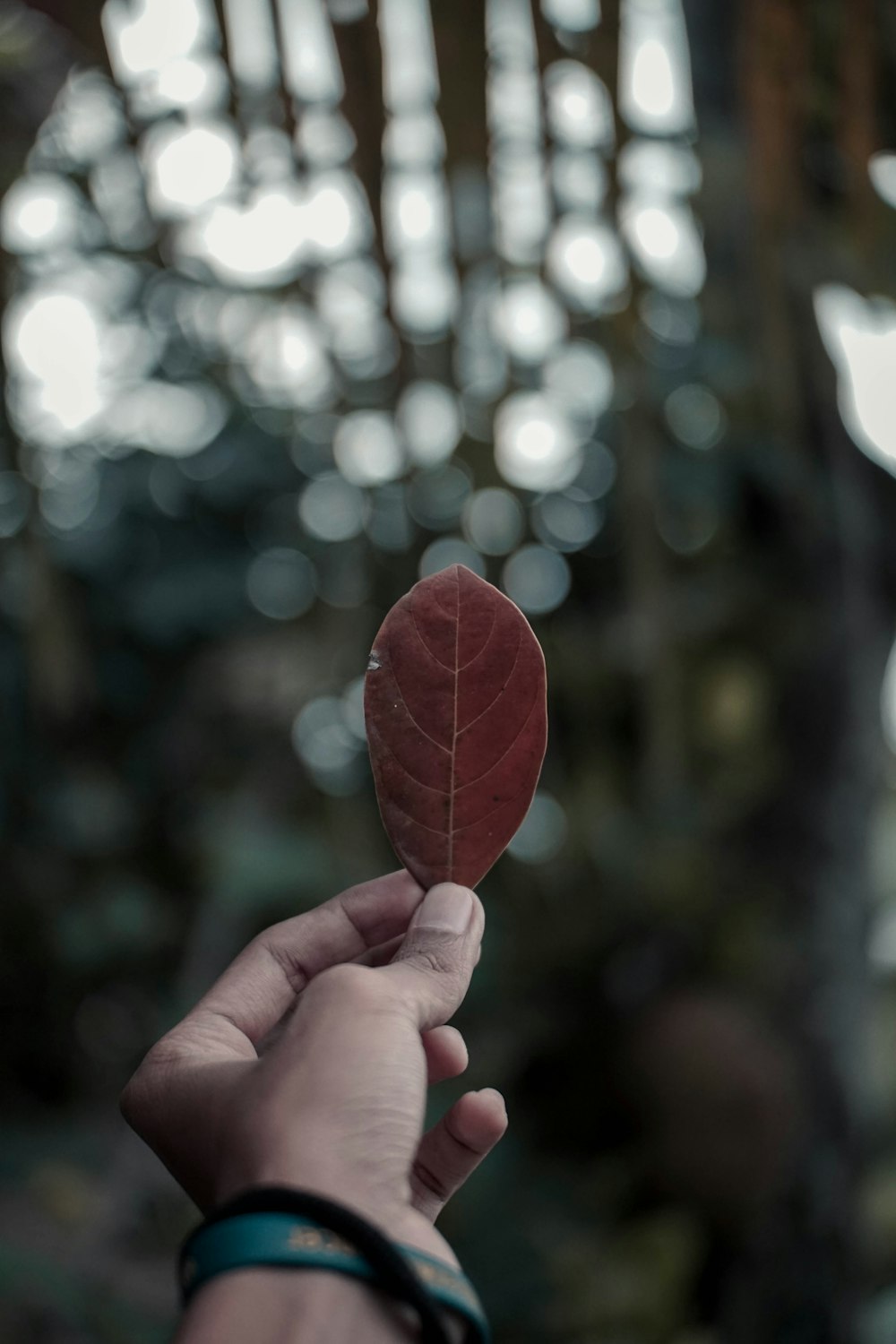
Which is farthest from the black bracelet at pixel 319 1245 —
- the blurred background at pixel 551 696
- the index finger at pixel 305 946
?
the blurred background at pixel 551 696

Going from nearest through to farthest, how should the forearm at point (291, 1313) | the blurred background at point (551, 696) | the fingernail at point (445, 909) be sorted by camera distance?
1. the forearm at point (291, 1313)
2. the fingernail at point (445, 909)
3. the blurred background at point (551, 696)

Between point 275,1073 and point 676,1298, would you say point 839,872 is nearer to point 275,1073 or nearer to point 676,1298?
point 676,1298

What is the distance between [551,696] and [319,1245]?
117 cm

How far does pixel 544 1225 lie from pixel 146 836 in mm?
668

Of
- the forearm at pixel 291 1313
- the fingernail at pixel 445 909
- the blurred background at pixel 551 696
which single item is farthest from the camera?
the blurred background at pixel 551 696

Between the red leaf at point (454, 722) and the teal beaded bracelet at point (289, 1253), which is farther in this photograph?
the red leaf at point (454, 722)

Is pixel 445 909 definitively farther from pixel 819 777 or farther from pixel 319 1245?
pixel 819 777

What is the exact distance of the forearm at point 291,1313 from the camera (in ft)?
0.99

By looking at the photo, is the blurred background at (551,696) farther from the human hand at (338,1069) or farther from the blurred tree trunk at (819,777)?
the human hand at (338,1069)

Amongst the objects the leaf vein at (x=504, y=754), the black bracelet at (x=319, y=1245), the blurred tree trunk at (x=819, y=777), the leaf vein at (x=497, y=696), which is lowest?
the blurred tree trunk at (x=819, y=777)

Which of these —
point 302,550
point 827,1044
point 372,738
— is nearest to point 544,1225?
point 827,1044

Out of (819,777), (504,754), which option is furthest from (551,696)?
(504,754)

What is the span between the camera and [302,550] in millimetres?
1505

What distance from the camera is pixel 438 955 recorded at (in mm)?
423
